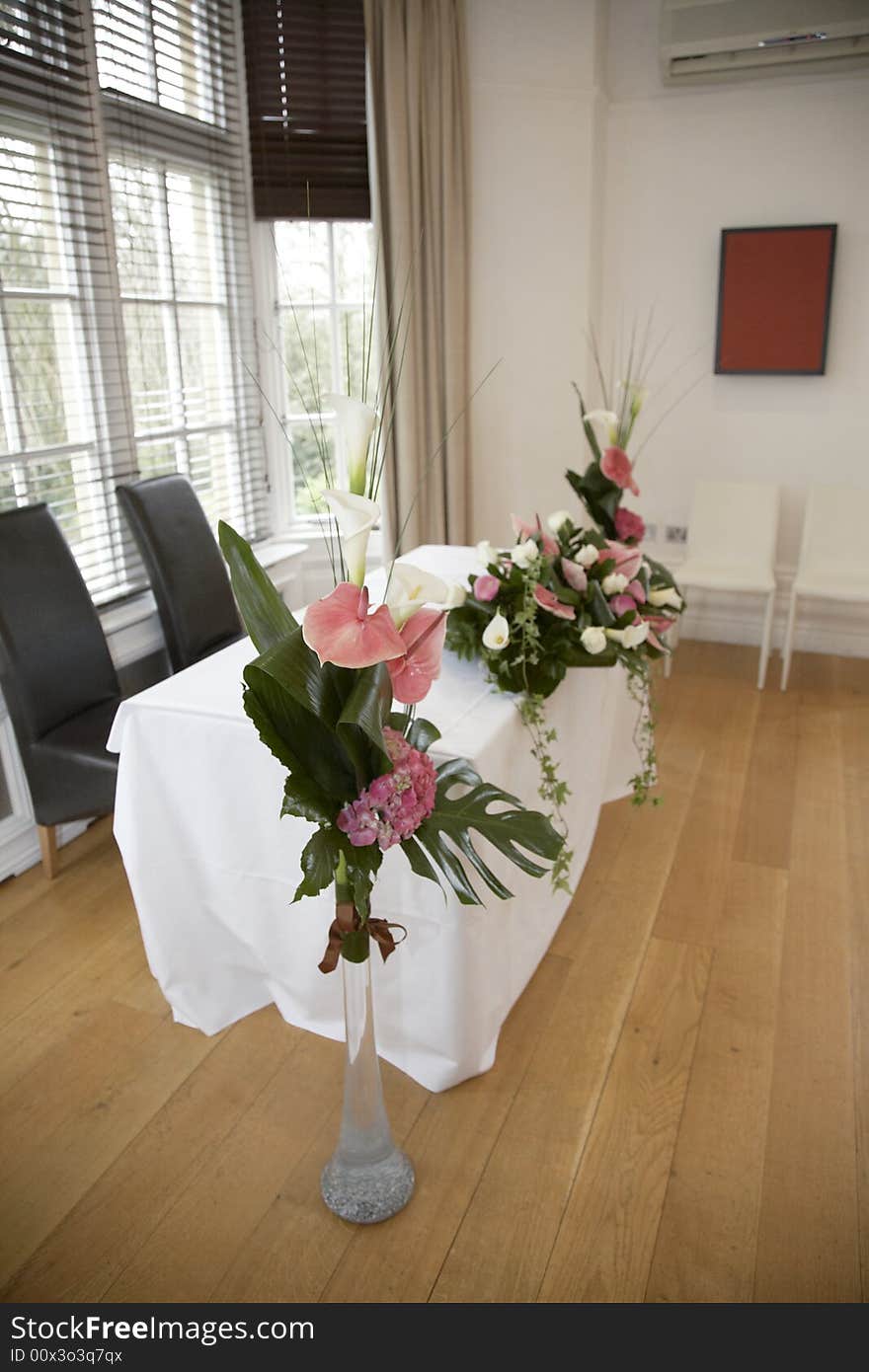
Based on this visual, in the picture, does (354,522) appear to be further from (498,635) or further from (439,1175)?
(439,1175)

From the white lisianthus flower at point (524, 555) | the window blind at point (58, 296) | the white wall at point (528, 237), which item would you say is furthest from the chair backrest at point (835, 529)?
the window blind at point (58, 296)

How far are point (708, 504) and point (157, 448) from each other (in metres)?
2.41

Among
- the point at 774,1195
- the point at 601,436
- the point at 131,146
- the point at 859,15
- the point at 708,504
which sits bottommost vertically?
the point at 774,1195

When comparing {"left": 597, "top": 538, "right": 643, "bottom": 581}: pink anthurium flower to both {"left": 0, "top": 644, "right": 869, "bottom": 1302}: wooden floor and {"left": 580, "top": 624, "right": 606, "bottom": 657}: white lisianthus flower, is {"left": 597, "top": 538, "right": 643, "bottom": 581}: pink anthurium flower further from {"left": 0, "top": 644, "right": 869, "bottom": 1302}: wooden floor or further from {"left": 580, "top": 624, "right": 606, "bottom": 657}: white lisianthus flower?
{"left": 0, "top": 644, "right": 869, "bottom": 1302}: wooden floor

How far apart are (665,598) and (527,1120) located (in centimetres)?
117

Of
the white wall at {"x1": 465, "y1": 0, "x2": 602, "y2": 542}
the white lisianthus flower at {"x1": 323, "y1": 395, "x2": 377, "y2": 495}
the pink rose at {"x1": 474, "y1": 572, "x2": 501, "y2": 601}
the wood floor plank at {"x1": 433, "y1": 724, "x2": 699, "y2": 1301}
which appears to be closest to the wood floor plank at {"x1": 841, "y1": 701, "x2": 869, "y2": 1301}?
the wood floor plank at {"x1": 433, "y1": 724, "x2": 699, "y2": 1301}

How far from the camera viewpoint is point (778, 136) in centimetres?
416

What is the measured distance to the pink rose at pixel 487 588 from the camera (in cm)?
213

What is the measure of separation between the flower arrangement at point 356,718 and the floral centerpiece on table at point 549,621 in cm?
63

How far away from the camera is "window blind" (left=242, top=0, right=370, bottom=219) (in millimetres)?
3787

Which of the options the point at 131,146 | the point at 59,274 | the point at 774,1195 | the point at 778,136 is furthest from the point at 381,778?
the point at 778,136

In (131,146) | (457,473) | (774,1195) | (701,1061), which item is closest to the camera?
(774,1195)

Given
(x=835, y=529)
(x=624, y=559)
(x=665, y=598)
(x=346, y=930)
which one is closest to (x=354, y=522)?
(x=346, y=930)
